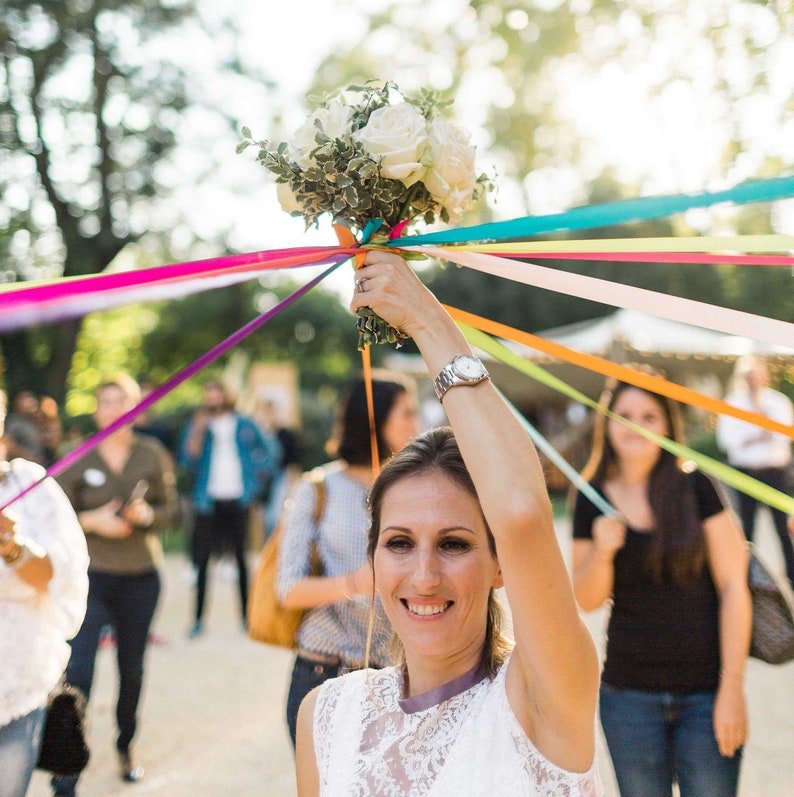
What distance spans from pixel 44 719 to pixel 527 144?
13.2 metres

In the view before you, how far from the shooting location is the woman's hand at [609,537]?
328 centimetres

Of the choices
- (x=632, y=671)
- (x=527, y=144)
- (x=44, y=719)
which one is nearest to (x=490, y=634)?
(x=632, y=671)

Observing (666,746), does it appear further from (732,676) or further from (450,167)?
(450,167)

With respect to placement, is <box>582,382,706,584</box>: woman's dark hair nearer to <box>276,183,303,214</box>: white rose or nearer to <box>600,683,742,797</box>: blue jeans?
<box>600,683,742,797</box>: blue jeans

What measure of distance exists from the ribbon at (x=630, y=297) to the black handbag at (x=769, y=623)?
1.67m

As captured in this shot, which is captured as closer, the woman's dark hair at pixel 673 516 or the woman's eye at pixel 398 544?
the woman's eye at pixel 398 544

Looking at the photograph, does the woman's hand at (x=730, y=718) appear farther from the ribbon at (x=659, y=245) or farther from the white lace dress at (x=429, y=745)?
the ribbon at (x=659, y=245)

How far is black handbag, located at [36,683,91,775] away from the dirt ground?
737mm

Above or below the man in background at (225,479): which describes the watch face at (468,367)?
above

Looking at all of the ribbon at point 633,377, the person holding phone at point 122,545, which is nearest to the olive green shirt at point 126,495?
the person holding phone at point 122,545

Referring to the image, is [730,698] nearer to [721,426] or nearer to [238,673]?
[238,673]

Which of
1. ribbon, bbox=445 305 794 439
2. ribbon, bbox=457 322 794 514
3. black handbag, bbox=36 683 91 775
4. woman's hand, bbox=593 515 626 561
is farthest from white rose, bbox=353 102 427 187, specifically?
black handbag, bbox=36 683 91 775

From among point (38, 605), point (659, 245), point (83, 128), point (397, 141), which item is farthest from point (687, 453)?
point (83, 128)

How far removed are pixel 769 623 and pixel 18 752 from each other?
2584mm
